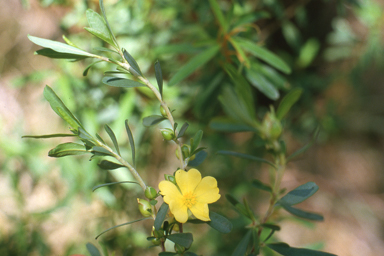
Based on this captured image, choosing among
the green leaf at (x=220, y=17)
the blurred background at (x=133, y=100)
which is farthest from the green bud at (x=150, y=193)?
the green leaf at (x=220, y=17)

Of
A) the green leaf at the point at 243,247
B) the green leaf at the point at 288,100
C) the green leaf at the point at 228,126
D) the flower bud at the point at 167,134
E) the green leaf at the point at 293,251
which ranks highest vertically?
the flower bud at the point at 167,134

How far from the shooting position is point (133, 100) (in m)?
0.94

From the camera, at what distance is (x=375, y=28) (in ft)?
3.99

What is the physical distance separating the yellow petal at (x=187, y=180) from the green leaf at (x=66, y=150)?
0.49 ft

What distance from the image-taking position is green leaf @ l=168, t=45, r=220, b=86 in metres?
0.67

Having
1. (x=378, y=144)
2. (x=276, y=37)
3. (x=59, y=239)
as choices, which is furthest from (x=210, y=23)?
(x=378, y=144)

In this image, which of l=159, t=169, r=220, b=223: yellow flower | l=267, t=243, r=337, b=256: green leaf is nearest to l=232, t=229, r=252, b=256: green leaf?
l=267, t=243, r=337, b=256: green leaf

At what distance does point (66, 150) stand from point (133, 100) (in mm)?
542

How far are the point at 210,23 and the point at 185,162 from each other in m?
0.79

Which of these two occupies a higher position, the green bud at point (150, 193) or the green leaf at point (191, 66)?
the green leaf at point (191, 66)

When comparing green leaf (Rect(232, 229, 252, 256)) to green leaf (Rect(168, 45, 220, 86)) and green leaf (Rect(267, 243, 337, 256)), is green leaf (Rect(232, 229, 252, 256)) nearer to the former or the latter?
green leaf (Rect(267, 243, 337, 256))

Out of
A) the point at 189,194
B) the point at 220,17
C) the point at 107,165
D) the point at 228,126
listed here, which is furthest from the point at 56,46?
the point at 220,17

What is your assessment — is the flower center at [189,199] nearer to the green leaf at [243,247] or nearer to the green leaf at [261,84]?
the green leaf at [243,247]

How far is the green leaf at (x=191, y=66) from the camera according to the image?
67cm
